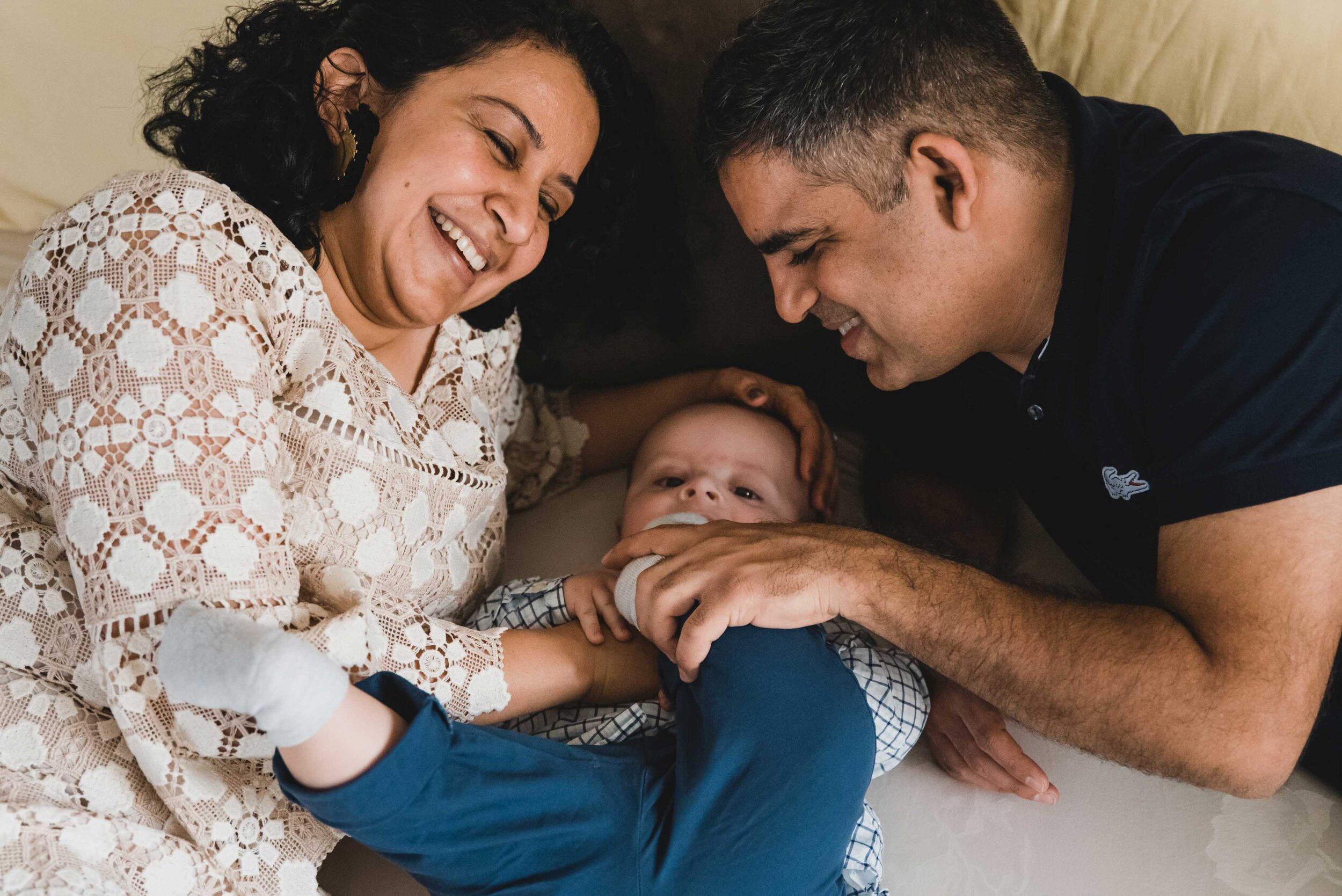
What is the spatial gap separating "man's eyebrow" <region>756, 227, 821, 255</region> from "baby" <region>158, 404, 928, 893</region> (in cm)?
39

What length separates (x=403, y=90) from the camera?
1.31 m

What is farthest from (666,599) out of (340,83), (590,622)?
(340,83)

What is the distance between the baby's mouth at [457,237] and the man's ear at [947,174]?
1.91ft

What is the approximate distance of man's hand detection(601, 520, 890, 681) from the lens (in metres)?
1.13

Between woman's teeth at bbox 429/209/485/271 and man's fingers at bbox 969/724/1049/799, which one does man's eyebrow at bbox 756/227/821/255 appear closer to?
woman's teeth at bbox 429/209/485/271

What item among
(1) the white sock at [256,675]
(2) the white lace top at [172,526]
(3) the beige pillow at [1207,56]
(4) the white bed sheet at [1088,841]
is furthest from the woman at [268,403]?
(3) the beige pillow at [1207,56]

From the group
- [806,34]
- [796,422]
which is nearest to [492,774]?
Answer: [796,422]

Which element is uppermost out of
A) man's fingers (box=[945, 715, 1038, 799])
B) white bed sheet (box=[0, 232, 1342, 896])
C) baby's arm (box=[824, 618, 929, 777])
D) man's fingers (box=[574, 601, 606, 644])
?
man's fingers (box=[574, 601, 606, 644])

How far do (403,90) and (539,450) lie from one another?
67 cm

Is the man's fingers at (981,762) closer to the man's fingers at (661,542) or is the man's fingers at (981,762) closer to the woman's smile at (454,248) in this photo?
the man's fingers at (661,542)

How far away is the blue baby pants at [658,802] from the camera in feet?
3.23

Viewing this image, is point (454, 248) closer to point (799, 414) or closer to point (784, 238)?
point (784, 238)

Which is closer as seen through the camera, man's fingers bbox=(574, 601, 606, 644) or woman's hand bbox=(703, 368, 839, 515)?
man's fingers bbox=(574, 601, 606, 644)

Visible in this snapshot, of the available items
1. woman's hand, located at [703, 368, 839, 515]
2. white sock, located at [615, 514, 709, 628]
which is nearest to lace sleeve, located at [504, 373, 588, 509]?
woman's hand, located at [703, 368, 839, 515]
